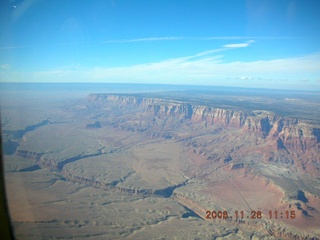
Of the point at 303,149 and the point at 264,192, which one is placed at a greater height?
the point at 303,149

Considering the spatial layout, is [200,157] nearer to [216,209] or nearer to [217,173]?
[217,173]

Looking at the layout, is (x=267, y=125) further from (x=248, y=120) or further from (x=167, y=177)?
(x=167, y=177)

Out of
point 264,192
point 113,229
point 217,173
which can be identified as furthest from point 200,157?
point 113,229
